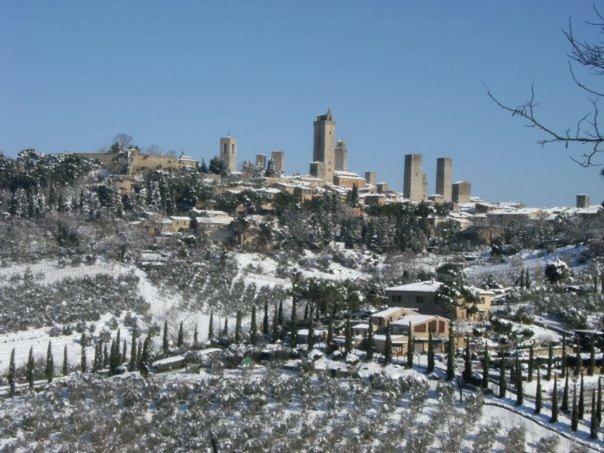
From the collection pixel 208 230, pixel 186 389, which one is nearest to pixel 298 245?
pixel 208 230

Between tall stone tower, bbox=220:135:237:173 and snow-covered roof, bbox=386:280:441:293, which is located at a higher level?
tall stone tower, bbox=220:135:237:173

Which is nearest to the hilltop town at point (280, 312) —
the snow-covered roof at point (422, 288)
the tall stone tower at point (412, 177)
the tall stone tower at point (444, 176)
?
the snow-covered roof at point (422, 288)

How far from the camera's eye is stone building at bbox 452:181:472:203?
9981 cm

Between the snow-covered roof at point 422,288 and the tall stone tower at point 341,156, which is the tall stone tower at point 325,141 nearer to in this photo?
the tall stone tower at point 341,156

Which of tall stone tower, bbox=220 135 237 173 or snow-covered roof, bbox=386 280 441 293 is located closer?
snow-covered roof, bbox=386 280 441 293

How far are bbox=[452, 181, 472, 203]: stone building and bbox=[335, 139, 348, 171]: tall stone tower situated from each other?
13.2 meters

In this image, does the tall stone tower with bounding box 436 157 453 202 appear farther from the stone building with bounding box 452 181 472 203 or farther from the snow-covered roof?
the snow-covered roof

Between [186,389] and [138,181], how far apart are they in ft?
139

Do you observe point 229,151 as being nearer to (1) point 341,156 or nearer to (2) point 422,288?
(1) point 341,156

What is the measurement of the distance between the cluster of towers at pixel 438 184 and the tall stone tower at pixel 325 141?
28.0 ft

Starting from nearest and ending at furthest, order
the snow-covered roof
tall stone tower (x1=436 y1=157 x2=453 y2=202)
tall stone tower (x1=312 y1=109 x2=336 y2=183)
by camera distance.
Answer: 1. the snow-covered roof
2. tall stone tower (x1=312 y1=109 x2=336 y2=183)
3. tall stone tower (x1=436 y1=157 x2=453 y2=202)

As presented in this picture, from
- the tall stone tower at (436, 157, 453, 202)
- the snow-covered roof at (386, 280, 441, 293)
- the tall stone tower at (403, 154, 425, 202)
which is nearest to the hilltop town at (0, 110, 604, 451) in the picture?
the snow-covered roof at (386, 280, 441, 293)

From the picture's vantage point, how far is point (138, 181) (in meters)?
68.4

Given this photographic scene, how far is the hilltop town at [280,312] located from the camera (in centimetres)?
2538
